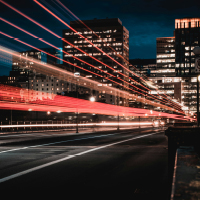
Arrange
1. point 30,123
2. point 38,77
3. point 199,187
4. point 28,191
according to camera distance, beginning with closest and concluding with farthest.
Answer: point 199,187
point 28,191
point 30,123
point 38,77

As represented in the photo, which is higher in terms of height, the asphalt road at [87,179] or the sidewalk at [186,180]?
the sidewalk at [186,180]

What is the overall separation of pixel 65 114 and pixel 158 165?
121 metres

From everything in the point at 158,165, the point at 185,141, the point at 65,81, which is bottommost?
the point at 158,165

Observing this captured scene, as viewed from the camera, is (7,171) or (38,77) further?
(38,77)

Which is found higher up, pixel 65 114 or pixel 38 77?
pixel 38 77

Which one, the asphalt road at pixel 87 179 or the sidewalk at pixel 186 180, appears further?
the asphalt road at pixel 87 179

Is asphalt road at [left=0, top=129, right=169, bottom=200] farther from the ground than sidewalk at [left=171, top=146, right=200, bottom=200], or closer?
closer

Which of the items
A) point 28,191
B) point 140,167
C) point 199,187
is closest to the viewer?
point 199,187

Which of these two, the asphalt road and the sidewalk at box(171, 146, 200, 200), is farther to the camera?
the asphalt road

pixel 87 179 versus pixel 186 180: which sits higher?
pixel 186 180

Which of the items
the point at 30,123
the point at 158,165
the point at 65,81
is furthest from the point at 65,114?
the point at 158,165

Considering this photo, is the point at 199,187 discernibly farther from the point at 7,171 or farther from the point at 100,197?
the point at 7,171

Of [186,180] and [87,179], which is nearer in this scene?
[186,180]

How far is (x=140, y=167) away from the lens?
11.4 metres
